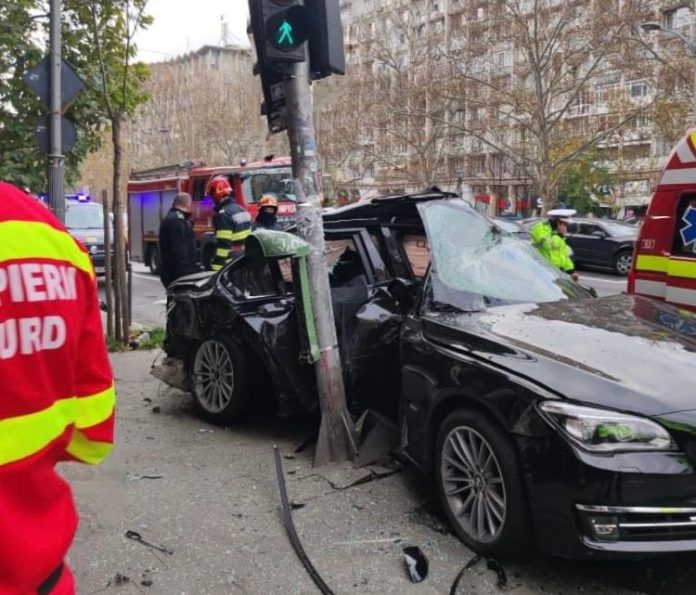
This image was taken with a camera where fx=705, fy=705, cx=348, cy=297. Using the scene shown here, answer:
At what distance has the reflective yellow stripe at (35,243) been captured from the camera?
1341 mm

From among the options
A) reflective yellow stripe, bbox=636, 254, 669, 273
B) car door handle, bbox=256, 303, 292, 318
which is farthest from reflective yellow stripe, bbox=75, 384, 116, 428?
reflective yellow stripe, bbox=636, 254, 669, 273

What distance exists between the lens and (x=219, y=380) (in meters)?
5.18

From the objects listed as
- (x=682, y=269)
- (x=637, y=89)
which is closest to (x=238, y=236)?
(x=682, y=269)

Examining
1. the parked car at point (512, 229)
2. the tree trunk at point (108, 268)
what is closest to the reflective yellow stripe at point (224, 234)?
the tree trunk at point (108, 268)

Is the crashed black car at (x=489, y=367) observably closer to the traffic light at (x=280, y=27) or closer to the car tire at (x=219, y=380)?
the car tire at (x=219, y=380)

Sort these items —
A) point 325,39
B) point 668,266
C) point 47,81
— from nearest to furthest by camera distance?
point 325,39 → point 668,266 → point 47,81

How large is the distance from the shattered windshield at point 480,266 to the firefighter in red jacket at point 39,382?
8.83 feet

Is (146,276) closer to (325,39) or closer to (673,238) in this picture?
(325,39)

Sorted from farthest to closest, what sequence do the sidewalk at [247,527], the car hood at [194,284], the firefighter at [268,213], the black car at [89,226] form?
the black car at [89,226] < the firefighter at [268,213] < the car hood at [194,284] < the sidewalk at [247,527]

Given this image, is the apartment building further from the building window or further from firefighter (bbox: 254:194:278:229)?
firefighter (bbox: 254:194:278:229)

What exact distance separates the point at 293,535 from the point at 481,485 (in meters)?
0.96

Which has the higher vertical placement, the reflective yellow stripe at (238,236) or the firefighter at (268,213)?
the firefighter at (268,213)

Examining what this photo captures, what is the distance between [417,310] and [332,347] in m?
0.75

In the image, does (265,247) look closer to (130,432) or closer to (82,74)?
(130,432)
